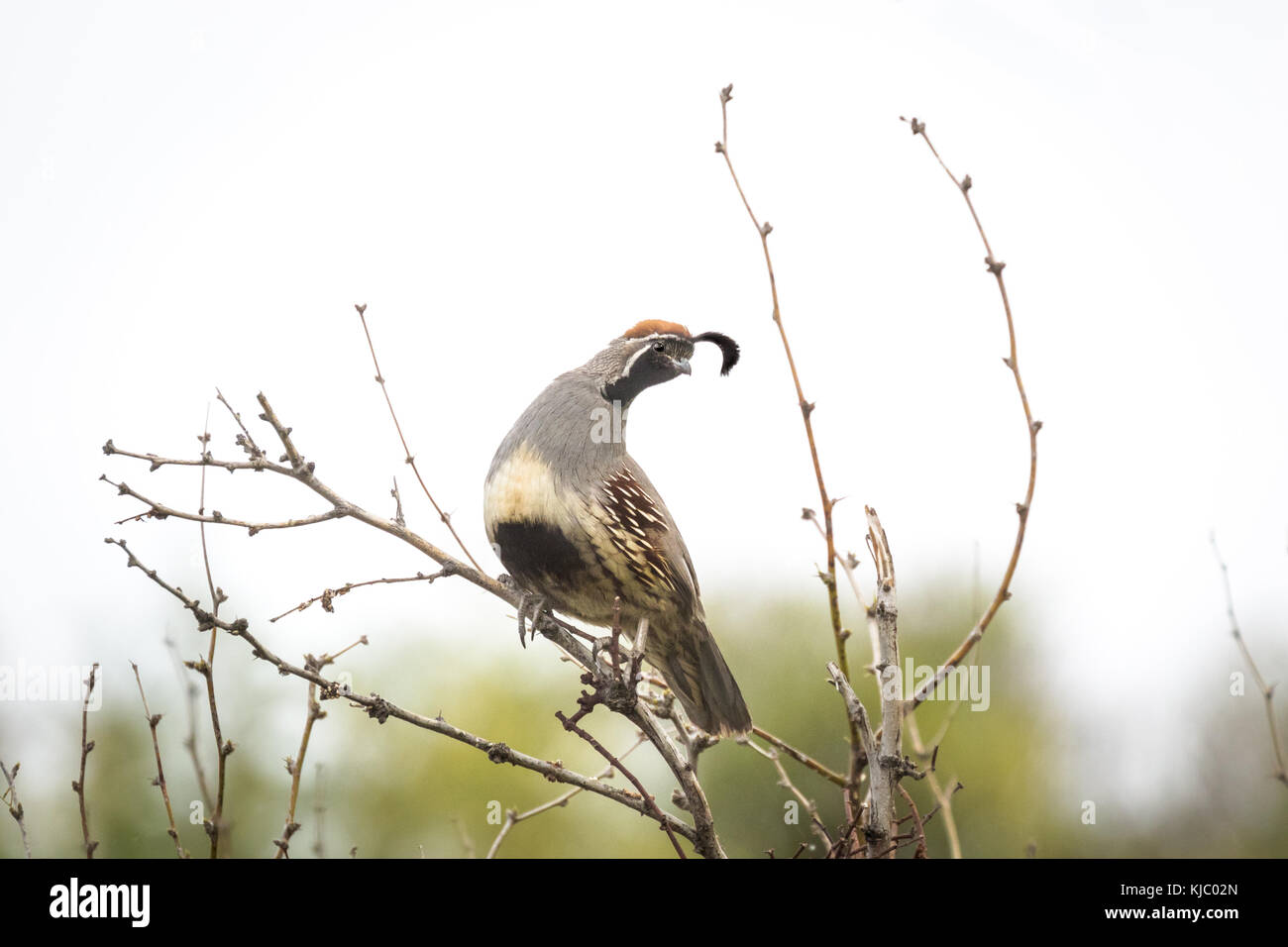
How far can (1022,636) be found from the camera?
16250 millimetres

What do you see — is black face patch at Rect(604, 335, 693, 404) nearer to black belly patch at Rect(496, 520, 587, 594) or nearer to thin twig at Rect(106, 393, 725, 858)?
black belly patch at Rect(496, 520, 587, 594)

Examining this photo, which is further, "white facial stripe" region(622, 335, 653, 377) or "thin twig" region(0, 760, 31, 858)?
"white facial stripe" region(622, 335, 653, 377)

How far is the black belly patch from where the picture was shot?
11.0ft

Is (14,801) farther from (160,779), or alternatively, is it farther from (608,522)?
(608,522)

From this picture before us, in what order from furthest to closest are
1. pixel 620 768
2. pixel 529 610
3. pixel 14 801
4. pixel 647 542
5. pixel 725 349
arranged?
pixel 725 349 < pixel 647 542 < pixel 529 610 < pixel 14 801 < pixel 620 768

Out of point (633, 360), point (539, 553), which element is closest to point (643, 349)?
point (633, 360)

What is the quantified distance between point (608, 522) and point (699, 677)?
0.66m

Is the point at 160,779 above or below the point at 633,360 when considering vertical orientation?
below

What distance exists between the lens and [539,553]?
3354mm

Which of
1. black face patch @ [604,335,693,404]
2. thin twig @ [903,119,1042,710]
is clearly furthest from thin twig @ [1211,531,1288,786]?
black face patch @ [604,335,693,404]

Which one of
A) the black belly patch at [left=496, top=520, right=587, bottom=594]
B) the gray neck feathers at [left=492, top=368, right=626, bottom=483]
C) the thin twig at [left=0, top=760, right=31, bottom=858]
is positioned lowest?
the thin twig at [left=0, top=760, right=31, bottom=858]

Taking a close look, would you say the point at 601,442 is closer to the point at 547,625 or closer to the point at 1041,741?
the point at 547,625

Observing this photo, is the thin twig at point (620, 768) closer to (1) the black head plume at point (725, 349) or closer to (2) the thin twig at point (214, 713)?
(2) the thin twig at point (214, 713)
